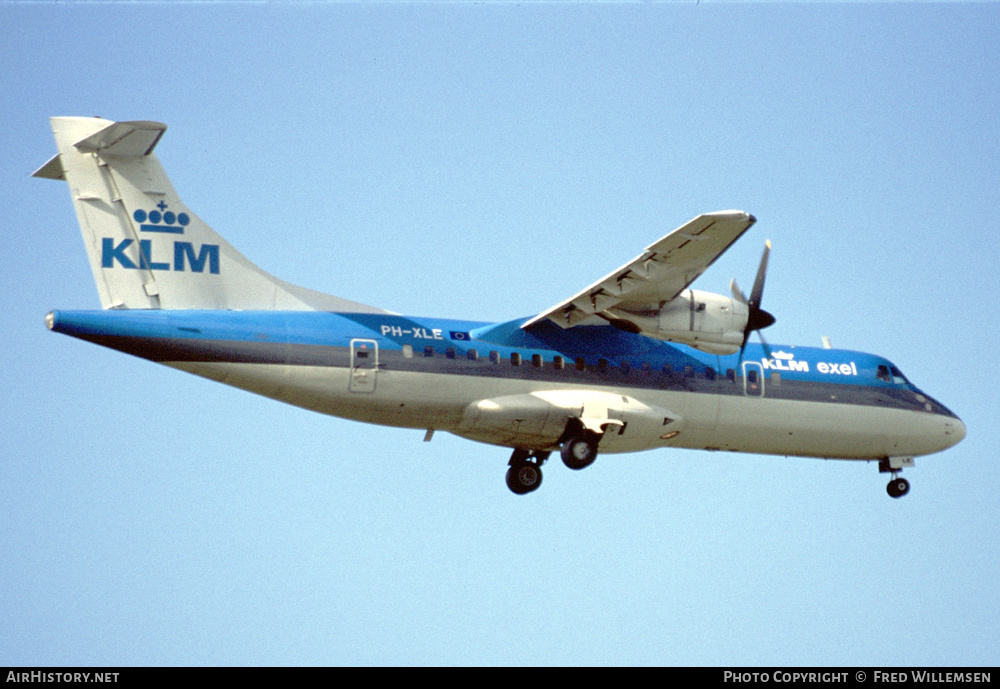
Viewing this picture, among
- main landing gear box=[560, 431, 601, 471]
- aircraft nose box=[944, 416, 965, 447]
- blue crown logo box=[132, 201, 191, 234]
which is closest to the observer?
blue crown logo box=[132, 201, 191, 234]

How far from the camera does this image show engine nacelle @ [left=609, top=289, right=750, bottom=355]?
25.4m

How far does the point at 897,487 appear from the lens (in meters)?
30.3

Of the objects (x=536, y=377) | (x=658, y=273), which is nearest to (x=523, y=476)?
(x=536, y=377)

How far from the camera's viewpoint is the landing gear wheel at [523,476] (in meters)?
28.0

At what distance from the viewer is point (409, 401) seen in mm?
24547

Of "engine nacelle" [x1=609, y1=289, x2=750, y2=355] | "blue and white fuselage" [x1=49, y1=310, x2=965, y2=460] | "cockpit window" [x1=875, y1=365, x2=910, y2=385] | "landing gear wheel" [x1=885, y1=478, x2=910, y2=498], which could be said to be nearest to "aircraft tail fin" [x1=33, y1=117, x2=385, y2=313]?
"blue and white fuselage" [x1=49, y1=310, x2=965, y2=460]

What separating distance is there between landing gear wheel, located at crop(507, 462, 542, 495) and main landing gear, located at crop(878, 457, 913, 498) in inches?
334

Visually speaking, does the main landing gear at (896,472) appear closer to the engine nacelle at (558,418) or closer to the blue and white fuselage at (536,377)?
the blue and white fuselage at (536,377)

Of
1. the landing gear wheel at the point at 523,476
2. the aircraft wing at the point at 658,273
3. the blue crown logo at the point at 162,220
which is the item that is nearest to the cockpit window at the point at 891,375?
the aircraft wing at the point at 658,273

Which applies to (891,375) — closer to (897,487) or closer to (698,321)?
(897,487)

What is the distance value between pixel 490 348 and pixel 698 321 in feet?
13.8

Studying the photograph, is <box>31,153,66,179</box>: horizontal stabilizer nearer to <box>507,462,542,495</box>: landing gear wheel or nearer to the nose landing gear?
<box>507,462,542,495</box>: landing gear wheel
